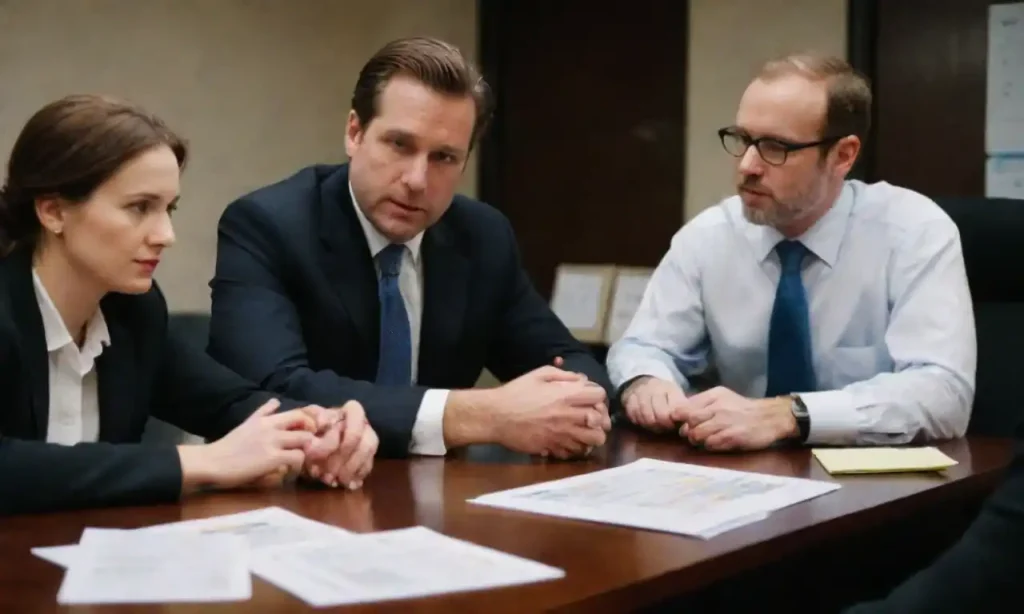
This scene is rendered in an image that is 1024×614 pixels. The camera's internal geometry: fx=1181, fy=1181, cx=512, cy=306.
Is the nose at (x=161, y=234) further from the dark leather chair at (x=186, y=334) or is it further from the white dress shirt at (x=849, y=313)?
the white dress shirt at (x=849, y=313)

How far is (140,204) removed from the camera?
5.21 ft

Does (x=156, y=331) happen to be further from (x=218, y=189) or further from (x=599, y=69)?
(x=599, y=69)

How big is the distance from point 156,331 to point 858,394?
1.10 m

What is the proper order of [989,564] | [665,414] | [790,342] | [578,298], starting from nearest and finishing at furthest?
[989,564]
[665,414]
[790,342]
[578,298]

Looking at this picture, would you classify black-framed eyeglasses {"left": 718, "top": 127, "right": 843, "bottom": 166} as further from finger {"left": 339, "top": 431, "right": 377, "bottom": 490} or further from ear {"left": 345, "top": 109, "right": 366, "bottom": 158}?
finger {"left": 339, "top": 431, "right": 377, "bottom": 490}

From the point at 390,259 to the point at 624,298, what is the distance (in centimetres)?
187

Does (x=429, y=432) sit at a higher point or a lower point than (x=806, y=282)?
lower

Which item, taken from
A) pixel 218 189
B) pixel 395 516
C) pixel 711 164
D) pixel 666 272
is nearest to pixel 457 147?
pixel 666 272

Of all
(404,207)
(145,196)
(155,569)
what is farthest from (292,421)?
(404,207)

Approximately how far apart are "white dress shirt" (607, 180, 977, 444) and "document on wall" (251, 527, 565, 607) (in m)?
0.93

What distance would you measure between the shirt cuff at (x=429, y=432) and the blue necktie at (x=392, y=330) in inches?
12.8

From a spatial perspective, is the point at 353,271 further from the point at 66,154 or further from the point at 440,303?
the point at 66,154

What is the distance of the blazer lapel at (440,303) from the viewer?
2111mm

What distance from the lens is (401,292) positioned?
2.09 meters
